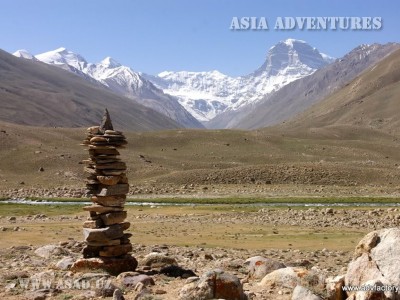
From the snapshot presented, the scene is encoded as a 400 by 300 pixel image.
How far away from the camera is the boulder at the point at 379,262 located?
1815 centimetres

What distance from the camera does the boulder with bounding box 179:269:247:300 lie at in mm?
19016

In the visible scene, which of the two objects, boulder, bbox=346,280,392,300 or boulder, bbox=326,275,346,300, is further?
boulder, bbox=326,275,346,300

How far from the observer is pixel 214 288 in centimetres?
1931

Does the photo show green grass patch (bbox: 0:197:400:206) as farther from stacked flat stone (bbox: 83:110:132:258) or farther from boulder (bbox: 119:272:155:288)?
boulder (bbox: 119:272:155:288)

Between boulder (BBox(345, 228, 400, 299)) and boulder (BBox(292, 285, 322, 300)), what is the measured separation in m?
1.43

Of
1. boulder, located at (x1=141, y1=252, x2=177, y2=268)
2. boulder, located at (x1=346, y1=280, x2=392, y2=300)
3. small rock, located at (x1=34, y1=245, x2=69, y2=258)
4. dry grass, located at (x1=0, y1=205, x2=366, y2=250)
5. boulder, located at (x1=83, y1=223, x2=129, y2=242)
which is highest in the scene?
boulder, located at (x1=83, y1=223, x2=129, y2=242)

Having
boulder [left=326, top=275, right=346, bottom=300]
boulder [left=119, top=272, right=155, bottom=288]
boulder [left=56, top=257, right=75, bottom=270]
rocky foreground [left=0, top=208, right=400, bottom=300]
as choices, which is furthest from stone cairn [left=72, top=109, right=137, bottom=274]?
boulder [left=326, top=275, right=346, bottom=300]

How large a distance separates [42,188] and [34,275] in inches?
2663

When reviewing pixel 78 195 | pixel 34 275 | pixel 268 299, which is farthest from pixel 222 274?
pixel 78 195

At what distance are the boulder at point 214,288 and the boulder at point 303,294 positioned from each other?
6.18 feet

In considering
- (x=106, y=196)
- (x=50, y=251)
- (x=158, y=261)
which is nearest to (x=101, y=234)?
(x=106, y=196)

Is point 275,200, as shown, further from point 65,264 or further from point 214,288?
point 214,288

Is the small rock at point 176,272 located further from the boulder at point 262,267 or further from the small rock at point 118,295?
the small rock at point 118,295

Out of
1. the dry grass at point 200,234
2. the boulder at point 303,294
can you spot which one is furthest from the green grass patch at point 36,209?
the boulder at point 303,294
